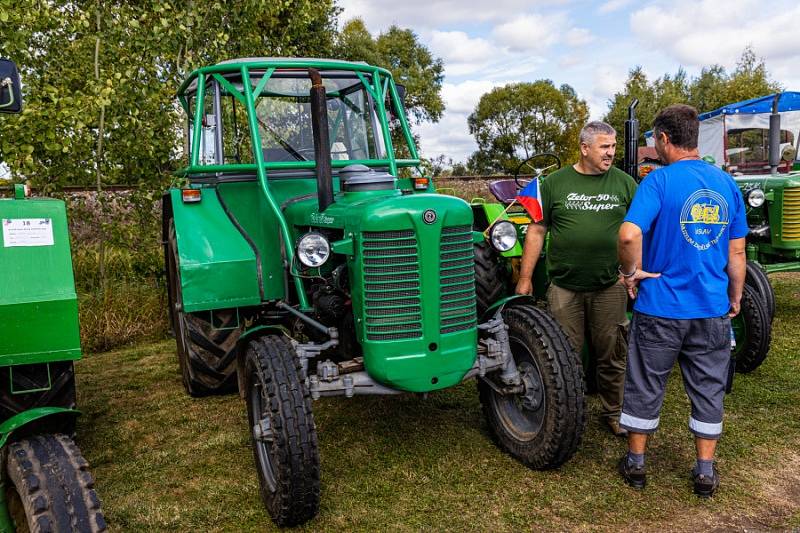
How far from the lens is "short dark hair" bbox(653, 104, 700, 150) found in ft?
10.2

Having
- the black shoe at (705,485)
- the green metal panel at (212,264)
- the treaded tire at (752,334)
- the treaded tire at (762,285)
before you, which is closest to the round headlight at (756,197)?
the treaded tire at (762,285)

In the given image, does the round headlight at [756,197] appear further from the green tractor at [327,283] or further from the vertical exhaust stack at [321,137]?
the vertical exhaust stack at [321,137]

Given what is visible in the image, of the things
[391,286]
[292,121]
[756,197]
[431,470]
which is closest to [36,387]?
[391,286]

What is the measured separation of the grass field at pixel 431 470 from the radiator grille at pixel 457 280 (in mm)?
837

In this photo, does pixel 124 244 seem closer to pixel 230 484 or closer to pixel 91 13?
pixel 91 13

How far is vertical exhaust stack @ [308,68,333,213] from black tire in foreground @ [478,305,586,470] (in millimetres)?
1189

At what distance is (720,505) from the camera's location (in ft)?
10.0

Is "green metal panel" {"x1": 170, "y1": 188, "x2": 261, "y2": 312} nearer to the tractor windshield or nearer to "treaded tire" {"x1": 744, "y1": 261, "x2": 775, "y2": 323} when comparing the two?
the tractor windshield

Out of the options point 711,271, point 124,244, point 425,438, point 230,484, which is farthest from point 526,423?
point 124,244

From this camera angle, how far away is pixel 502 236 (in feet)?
11.7

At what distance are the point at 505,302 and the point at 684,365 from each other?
0.94m

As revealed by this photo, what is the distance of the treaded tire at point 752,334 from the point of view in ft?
15.4

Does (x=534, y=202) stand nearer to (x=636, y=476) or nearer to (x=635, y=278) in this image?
(x=635, y=278)

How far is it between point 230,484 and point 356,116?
2.38 meters
